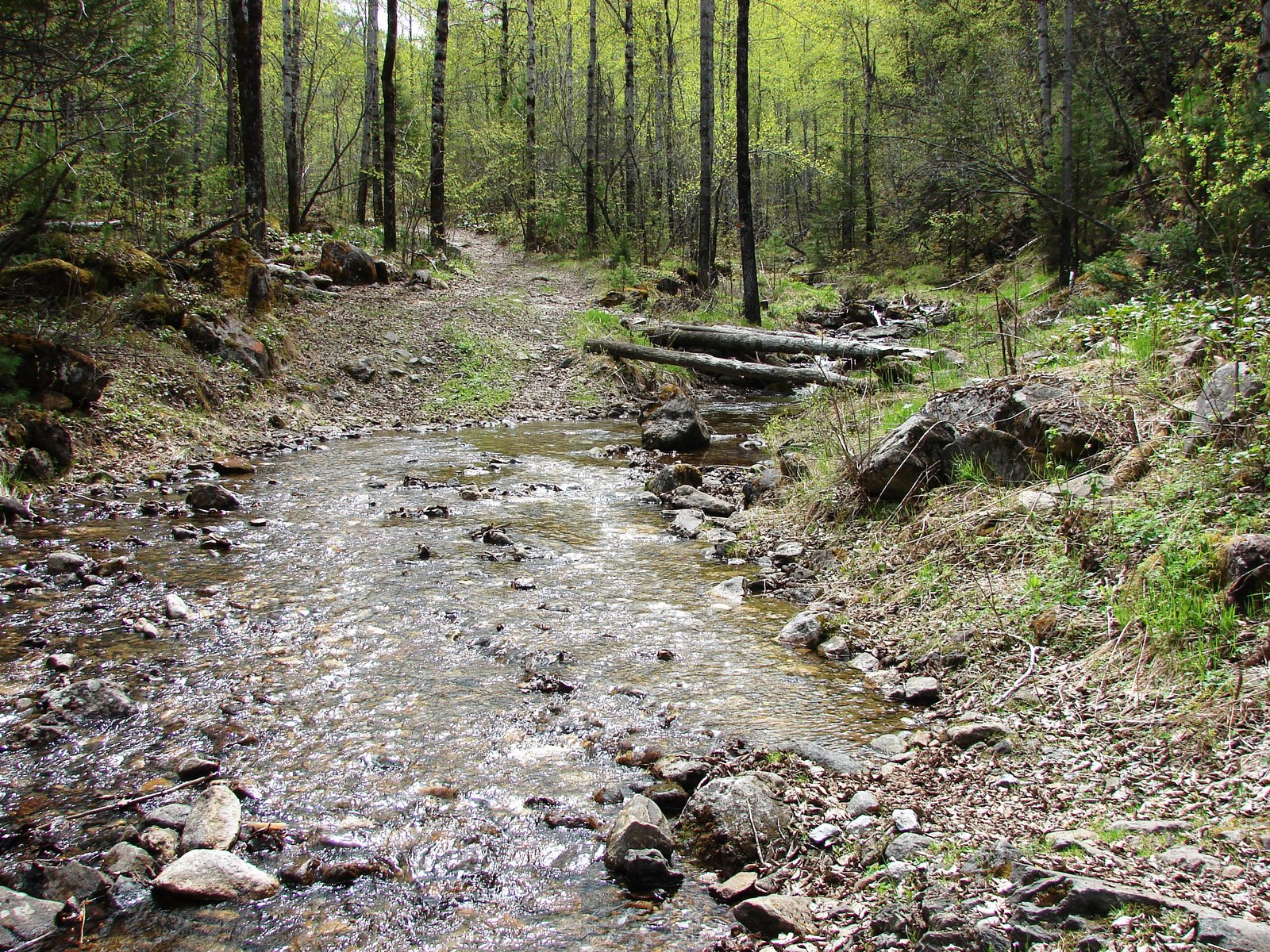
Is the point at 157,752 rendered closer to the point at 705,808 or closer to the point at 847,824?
the point at 705,808

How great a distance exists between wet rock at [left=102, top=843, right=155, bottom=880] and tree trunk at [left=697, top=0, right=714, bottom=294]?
17009 mm

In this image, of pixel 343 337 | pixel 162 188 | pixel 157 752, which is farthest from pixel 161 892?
pixel 162 188

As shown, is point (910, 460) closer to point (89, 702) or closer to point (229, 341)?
point (89, 702)

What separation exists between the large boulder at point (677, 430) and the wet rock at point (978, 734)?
276 inches

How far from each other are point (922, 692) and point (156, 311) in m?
9.96

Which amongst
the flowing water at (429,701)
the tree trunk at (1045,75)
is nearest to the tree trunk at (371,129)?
the tree trunk at (1045,75)

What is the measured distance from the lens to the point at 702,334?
14172 millimetres

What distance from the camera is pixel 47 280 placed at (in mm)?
8383

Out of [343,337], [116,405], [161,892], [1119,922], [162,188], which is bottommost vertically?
[161,892]

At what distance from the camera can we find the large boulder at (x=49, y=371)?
6.75m

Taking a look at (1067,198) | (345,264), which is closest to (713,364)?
(345,264)

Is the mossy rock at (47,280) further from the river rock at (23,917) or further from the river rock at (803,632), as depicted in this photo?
the river rock at (803,632)

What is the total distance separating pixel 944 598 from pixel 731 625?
48.7 inches

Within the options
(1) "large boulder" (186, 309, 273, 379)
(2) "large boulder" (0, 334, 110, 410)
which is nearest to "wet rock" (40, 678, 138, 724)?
(2) "large boulder" (0, 334, 110, 410)
